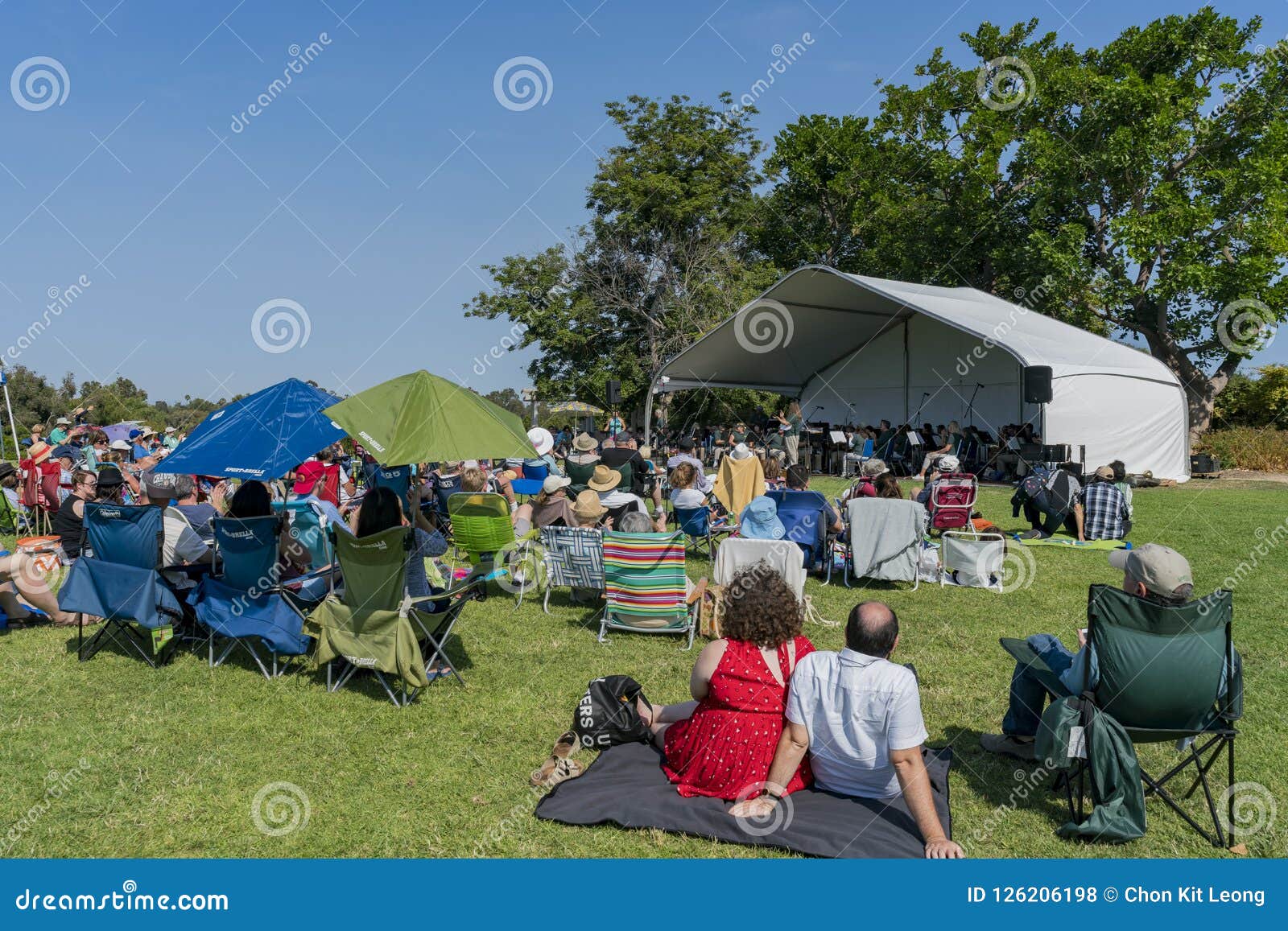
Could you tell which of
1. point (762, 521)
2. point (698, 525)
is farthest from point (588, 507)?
point (762, 521)

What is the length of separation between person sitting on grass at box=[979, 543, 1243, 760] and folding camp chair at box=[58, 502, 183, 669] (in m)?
4.53

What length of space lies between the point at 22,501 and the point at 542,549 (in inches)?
306

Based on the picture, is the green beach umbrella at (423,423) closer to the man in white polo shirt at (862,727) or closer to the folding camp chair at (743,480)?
the man in white polo shirt at (862,727)

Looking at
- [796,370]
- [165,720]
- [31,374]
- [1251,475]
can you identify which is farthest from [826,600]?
[31,374]

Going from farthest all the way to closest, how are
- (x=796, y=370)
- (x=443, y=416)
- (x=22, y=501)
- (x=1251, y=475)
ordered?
1. (x=796, y=370)
2. (x=1251, y=475)
3. (x=22, y=501)
4. (x=443, y=416)

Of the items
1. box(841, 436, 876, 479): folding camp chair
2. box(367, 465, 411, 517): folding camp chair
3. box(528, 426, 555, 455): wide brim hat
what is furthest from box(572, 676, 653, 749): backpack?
box(841, 436, 876, 479): folding camp chair

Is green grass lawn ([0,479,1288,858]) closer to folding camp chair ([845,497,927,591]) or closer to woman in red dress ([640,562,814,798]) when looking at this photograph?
woman in red dress ([640,562,814,798])

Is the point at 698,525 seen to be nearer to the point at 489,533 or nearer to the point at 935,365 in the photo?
the point at 489,533

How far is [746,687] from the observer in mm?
3141

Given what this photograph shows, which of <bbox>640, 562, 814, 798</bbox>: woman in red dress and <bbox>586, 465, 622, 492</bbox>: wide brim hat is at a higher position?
Result: <bbox>586, 465, 622, 492</bbox>: wide brim hat

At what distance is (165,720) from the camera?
428 cm

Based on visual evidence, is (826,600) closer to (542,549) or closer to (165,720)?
(542,549)

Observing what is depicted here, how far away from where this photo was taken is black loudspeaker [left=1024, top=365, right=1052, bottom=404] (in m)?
14.3

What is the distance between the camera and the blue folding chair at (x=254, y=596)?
4.84 metres
